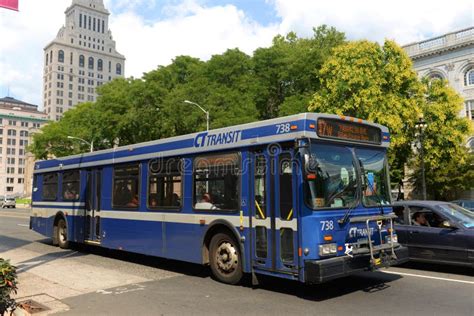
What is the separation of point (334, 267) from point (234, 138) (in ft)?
10.2

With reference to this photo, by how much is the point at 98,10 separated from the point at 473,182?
182 meters

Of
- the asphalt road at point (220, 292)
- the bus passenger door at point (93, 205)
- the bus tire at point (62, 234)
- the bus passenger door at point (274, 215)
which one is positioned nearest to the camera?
the asphalt road at point (220, 292)

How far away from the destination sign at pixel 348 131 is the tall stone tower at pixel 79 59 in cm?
16460

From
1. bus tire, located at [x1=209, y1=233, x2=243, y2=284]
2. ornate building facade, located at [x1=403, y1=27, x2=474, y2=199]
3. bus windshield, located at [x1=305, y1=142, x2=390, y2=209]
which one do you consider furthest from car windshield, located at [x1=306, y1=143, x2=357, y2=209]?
ornate building facade, located at [x1=403, y1=27, x2=474, y2=199]

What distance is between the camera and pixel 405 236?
991 cm

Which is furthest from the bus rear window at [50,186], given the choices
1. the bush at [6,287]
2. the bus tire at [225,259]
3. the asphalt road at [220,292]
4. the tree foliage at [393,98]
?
the tree foliage at [393,98]

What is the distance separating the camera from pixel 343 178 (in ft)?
24.5

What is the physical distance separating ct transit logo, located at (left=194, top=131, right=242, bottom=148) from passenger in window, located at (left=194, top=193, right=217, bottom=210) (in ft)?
3.46

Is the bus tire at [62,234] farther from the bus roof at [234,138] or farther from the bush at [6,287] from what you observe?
the bush at [6,287]

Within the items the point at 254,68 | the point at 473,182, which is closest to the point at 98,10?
the point at 254,68

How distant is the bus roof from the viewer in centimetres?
732

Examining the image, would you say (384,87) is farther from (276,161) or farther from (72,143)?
(72,143)

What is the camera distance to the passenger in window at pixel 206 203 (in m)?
8.82

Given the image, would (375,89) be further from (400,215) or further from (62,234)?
(62,234)
